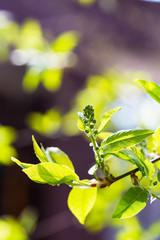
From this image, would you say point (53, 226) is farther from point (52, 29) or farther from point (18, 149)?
point (52, 29)

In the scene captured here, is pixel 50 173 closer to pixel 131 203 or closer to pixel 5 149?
pixel 131 203

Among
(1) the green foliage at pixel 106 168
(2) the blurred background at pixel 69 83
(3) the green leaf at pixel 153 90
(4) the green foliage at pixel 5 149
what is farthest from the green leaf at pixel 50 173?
(4) the green foliage at pixel 5 149

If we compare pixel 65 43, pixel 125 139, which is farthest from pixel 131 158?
pixel 65 43

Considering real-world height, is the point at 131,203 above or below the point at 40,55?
below

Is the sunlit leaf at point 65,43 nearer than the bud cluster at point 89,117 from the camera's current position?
No

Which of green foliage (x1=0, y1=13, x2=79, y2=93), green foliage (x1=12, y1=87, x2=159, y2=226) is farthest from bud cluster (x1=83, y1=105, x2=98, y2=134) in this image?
green foliage (x1=0, y1=13, x2=79, y2=93)

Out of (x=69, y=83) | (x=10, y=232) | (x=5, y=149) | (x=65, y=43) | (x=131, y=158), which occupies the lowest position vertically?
(x=10, y=232)

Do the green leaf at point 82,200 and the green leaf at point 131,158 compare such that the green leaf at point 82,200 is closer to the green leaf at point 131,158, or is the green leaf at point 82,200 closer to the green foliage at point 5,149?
the green leaf at point 131,158

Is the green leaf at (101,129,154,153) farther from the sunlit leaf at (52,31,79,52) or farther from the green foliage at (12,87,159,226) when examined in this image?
the sunlit leaf at (52,31,79,52)
